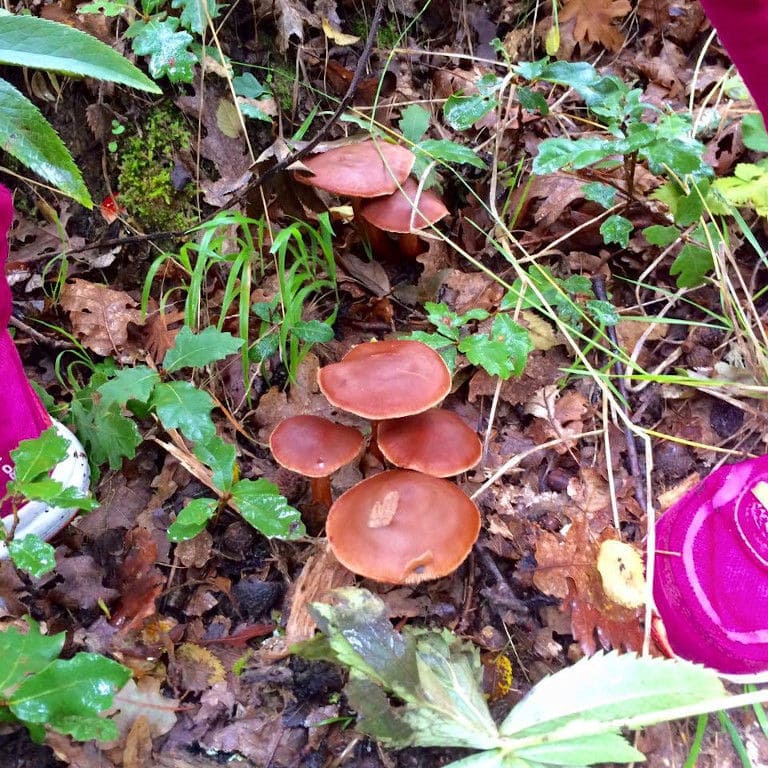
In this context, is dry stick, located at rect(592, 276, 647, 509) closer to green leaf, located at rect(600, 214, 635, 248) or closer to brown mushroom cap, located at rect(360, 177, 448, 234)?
green leaf, located at rect(600, 214, 635, 248)

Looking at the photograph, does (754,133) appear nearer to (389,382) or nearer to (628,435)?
(628,435)

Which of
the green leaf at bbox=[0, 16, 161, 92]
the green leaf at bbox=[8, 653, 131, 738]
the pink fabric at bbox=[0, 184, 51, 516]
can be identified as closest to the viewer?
the green leaf at bbox=[0, 16, 161, 92]

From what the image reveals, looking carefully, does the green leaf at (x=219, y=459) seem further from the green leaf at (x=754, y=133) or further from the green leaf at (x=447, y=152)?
the green leaf at (x=754, y=133)

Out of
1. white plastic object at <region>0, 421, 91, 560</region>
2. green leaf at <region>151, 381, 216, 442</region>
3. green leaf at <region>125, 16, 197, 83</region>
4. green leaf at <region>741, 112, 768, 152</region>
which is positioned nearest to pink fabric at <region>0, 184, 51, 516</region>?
white plastic object at <region>0, 421, 91, 560</region>

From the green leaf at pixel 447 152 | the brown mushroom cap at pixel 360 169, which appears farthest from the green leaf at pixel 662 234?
the brown mushroom cap at pixel 360 169

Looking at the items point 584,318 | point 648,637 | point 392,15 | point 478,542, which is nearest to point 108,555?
point 478,542
